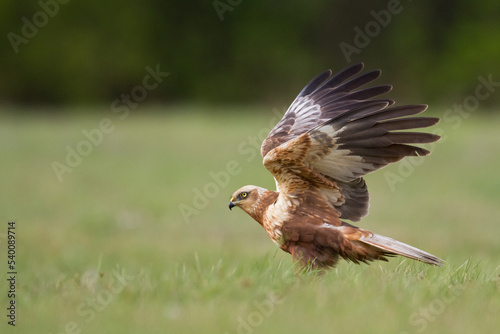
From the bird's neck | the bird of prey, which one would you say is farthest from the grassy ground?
the bird's neck

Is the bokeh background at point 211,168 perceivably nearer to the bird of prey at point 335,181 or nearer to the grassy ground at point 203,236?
the grassy ground at point 203,236

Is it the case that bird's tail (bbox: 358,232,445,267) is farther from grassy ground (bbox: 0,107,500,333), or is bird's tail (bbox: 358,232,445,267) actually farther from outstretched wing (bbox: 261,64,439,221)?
outstretched wing (bbox: 261,64,439,221)

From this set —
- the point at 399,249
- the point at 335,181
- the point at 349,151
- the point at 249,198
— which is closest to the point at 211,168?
the point at 249,198

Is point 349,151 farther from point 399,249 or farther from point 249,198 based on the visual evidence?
point 249,198

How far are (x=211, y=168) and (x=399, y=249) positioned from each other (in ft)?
28.9

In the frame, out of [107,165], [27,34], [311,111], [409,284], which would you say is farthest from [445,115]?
[27,34]

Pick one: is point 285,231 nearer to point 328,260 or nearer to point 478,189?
point 328,260

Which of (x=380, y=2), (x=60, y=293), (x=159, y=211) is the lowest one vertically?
(x=159, y=211)

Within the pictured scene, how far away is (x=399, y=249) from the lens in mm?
4777

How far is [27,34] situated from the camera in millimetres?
28859

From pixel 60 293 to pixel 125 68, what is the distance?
25792 millimetres

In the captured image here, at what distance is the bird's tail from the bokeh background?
4.9 inches

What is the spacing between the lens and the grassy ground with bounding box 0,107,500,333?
3.85m

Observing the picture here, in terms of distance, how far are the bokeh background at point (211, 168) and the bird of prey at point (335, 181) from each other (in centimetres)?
24
